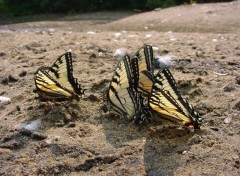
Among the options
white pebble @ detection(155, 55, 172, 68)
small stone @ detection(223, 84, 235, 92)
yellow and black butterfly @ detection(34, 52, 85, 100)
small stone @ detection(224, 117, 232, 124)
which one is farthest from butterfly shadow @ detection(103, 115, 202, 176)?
white pebble @ detection(155, 55, 172, 68)

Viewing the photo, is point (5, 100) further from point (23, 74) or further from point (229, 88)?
point (229, 88)

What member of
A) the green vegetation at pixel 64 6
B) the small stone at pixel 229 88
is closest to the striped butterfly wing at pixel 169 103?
the small stone at pixel 229 88

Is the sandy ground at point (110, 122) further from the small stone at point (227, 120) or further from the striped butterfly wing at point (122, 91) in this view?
the striped butterfly wing at point (122, 91)

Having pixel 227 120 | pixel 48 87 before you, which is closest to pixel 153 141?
pixel 227 120

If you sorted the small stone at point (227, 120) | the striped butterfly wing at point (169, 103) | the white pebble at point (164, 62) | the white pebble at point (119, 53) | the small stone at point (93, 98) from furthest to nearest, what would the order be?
the white pebble at point (119, 53) → the white pebble at point (164, 62) → the small stone at point (93, 98) → the small stone at point (227, 120) → the striped butterfly wing at point (169, 103)

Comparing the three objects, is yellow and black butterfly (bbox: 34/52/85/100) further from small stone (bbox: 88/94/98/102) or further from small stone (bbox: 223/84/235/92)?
small stone (bbox: 223/84/235/92)

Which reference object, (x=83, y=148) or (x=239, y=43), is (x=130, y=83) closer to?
(x=83, y=148)

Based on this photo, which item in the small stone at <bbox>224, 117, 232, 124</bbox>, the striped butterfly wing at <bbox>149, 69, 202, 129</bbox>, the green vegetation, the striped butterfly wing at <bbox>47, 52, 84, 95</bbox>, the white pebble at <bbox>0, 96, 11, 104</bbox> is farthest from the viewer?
the green vegetation
